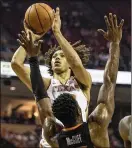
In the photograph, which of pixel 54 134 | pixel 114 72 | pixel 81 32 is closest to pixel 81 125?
pixel 54 134

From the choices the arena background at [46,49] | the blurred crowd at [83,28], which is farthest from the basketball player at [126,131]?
the blurred crowd at [83,28]

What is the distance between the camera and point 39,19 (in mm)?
3445

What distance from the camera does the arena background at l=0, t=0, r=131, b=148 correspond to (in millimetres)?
12562

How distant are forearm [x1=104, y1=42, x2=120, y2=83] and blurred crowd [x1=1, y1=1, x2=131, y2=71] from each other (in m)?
9.50

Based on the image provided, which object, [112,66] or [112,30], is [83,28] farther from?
[112,66]

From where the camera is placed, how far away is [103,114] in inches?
88.1

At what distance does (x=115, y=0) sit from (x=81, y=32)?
229 centimetres

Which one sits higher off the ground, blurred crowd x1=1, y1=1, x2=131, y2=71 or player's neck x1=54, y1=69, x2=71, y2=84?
blurred crowd x1=1, y1=1, x2=131, y2=71

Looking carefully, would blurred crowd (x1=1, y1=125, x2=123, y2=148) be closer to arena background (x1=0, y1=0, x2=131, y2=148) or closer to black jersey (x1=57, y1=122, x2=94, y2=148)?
arena background (x1=0, y1=0, x2=131, y2=148)

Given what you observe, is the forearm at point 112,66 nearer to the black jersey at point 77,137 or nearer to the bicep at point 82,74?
the black jersey at point 77,137

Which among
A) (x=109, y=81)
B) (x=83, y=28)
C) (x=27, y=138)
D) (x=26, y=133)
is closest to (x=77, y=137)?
(x=109, y=81)

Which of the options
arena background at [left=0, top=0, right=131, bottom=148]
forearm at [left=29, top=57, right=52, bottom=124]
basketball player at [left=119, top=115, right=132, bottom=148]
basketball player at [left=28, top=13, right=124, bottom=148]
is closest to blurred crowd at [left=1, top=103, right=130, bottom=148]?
arena background at [left=0, top=0, right=131, bottom=148]

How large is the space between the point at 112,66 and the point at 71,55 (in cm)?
85

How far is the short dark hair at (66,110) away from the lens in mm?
2219
